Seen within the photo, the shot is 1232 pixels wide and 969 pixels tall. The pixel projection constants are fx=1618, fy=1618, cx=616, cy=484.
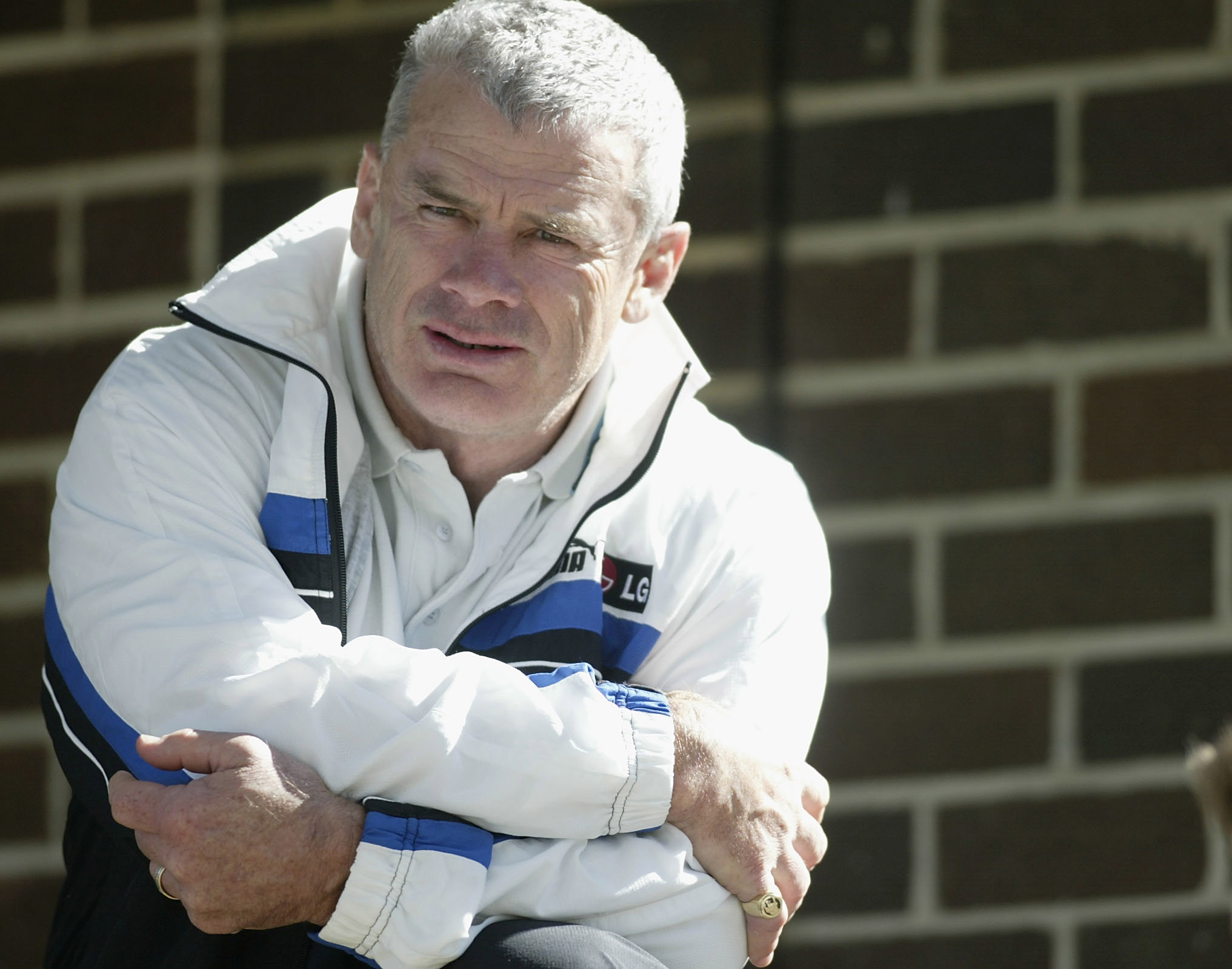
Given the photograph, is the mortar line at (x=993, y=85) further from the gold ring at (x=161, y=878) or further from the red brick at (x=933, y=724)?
the gold ring at (x=161, y=878)

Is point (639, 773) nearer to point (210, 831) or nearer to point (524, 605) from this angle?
point (524, 605)

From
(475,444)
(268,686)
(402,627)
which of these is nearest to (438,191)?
(475,444)

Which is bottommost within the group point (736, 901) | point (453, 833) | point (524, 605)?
point (736, 901)

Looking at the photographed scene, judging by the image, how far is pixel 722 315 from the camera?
3.29 m

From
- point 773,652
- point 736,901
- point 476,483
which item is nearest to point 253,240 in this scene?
point 476,483

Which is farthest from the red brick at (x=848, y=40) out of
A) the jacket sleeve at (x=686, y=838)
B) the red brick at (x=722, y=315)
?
the jacket sleeve at (x=686, y=838)

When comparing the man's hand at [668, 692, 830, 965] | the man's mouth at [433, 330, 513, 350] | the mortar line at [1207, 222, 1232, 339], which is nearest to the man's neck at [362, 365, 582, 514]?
the man's mouth at [433, 330, 513, 350]

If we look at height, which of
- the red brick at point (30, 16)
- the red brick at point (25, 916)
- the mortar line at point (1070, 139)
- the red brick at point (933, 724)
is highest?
the red brick at point (30, 16)

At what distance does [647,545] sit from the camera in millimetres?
2365

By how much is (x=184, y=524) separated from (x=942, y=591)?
5.56 ft

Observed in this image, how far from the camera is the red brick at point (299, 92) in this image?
337cm

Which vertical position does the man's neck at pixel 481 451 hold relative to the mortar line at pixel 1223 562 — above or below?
above

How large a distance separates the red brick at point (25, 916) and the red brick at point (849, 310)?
1.91m

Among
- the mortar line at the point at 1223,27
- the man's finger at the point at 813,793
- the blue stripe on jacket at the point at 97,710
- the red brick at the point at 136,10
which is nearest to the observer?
the blue stripe on jacket at the point at 97,710
